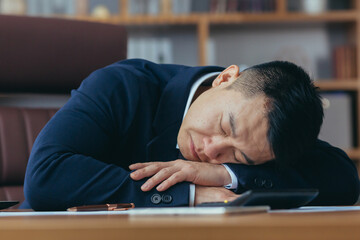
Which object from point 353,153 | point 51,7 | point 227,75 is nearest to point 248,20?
point 353,153

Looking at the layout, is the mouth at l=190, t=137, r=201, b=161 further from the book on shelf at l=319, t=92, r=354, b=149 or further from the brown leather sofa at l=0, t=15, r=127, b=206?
the book on shelf at l=319, t=92, r=354, b=149

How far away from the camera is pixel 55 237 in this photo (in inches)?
16.9

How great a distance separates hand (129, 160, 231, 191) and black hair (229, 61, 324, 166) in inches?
4.8

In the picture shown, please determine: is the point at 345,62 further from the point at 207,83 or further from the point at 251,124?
the point at 251,124

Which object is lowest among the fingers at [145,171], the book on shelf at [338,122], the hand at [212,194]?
the book on shelf at [338,122]

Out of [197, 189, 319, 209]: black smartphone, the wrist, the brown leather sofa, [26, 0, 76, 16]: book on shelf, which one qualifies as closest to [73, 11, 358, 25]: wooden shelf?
[26, 0, 76, 16]: book on shelf

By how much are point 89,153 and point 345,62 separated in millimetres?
2638

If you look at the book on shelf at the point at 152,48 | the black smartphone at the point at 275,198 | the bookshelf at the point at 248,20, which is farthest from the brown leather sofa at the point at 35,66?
the book on shelf at the point at 152,48

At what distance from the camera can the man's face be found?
3.20 ft

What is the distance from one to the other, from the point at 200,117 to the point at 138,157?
0.23 meters

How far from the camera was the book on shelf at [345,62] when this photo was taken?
328 centimetres

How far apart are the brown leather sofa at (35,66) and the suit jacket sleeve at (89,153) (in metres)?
0.47

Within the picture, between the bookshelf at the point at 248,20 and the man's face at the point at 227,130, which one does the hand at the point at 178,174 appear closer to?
the man's face at the point at 227,130

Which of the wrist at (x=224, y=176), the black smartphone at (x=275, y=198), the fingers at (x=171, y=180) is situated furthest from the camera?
the wrist at (x=224, y=176)
